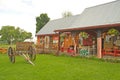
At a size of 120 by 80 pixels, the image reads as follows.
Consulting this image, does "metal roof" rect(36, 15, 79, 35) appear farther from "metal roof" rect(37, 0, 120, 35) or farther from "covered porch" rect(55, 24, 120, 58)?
"covered porch" rect(55, 24, 120, 58)

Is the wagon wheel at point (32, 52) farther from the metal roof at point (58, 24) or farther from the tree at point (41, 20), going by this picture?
the tree at point (41, 20)

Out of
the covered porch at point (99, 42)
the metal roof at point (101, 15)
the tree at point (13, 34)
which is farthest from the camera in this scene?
the tree at point (13, 34)

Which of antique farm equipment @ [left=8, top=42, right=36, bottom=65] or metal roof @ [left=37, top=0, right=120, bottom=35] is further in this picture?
metal roof @ [left=37, top=0, right=120, bottom=35]

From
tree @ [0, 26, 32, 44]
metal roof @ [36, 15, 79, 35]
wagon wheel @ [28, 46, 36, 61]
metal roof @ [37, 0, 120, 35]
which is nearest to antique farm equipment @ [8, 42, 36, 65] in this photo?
wagon wheel @ [28, 46, 36, 61]

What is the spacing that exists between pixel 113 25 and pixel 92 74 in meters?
8.02

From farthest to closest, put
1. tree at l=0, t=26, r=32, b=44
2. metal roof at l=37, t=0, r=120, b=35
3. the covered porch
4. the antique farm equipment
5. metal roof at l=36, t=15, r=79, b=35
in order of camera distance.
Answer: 1. tree at l=0, t=26, r=32, b=44
2. metal roof at l=36, t=15, r=79, b=35
3. metal roof at l=37, t=0, r=120, b=35
4. the covered porch
5. the antique farm equipment

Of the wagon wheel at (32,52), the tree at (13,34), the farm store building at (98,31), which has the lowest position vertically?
the wagon wheel at (32,52)

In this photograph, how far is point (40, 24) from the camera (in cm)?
4975

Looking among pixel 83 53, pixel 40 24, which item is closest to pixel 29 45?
pixel 83 53

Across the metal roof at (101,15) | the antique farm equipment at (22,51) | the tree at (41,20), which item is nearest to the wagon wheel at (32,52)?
the antique farm equipment at (22,51)

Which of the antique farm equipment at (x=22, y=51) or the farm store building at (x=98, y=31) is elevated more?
the farm store building at (x=98, y=31)

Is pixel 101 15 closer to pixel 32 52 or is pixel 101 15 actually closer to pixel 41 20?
pixel 32 52

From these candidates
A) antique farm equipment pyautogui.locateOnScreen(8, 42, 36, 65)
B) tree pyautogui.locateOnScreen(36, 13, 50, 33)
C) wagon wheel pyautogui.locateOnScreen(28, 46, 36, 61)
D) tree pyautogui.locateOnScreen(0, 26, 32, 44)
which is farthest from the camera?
tree pyautogui.locateOnScreen(0, 26, 32, 44)

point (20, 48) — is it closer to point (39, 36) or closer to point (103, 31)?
point (103, 31)
